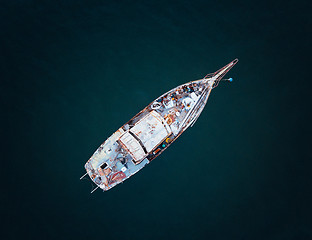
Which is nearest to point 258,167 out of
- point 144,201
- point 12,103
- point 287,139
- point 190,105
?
point 287,139

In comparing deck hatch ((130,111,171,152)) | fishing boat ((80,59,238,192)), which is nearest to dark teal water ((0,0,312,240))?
fishing boat ((80,59,238,192))

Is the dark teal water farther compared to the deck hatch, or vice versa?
the dark teal water

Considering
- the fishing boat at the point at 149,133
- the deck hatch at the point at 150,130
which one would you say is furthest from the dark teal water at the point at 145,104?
the deck hatch at the point at 150,130

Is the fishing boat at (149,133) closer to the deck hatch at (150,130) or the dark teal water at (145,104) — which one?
the deck hatch at (150,130)

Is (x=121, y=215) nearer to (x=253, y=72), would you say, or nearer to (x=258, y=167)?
(x=258, y=167)

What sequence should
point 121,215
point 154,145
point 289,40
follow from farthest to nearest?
point 289,40 < point 121,215 < point 154,145

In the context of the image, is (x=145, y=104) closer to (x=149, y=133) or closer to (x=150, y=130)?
(x=150, y=130)

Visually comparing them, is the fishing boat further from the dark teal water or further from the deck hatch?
the dark teal water
